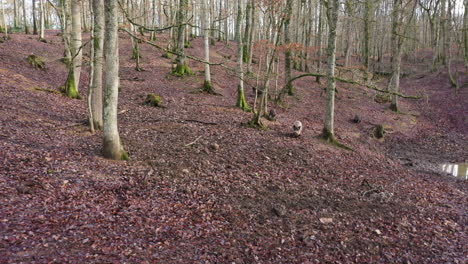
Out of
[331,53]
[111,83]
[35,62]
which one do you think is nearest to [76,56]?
[35,62]

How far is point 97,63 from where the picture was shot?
8.86 meters

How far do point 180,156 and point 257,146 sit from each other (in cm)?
298

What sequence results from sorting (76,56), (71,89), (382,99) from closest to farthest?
(76,56) < (71,89) < (382,99)

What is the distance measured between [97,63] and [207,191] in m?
5.36

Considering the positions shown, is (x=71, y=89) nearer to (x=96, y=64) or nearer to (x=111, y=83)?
(x=96, y=64)

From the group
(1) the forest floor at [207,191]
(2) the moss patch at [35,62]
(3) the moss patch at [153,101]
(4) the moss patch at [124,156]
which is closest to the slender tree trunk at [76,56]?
(1) the forest floor at [207,191]

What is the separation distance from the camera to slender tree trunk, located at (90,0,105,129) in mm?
7490

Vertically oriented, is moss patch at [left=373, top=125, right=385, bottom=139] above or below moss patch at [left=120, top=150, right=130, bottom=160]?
below

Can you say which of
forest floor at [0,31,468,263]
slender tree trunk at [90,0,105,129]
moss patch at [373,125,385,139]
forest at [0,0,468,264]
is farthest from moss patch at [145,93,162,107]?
moss patch at [373,125,385,139]

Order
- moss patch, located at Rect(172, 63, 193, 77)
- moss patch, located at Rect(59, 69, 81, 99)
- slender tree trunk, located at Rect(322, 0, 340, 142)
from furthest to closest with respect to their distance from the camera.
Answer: moss patch, located at Rect(172, 63, 193, 77), moss patch, located at Rect(59, 69, 81, 99), slender tree trunk, located at Rect(322, 0, 340, 142)

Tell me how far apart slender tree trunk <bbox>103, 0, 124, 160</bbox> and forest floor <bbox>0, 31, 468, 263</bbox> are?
37 centimetres

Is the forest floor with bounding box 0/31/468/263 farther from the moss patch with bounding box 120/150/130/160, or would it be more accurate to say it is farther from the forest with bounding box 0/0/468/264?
the moss patch with bounding box 120/150/130/160

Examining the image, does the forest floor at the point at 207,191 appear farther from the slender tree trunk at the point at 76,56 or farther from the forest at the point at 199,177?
the slender tree trunk at the point at 76,56

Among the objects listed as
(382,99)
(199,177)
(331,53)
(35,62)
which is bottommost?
(199,177)
